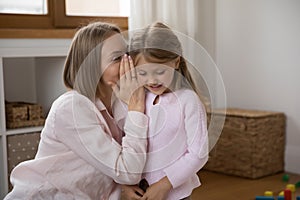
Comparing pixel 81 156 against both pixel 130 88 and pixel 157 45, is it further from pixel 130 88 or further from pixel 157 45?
pixel 157 45

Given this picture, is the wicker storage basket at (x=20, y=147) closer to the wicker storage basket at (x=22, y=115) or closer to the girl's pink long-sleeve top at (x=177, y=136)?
the wicker storage basket at (x=22, y=115)

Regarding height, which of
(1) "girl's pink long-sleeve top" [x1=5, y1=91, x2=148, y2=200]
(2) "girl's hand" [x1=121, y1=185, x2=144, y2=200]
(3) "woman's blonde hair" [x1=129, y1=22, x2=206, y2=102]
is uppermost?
(3) "woman's blonde hair" [x1=129, y1=22, x2=206, y2=102]

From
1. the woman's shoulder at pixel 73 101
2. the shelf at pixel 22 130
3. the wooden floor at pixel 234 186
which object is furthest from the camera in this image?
the wooden floor at pixel 234 186

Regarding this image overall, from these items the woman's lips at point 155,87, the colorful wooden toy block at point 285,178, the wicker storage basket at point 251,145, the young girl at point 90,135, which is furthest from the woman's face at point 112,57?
the colorful wooden toy block at point 285,178

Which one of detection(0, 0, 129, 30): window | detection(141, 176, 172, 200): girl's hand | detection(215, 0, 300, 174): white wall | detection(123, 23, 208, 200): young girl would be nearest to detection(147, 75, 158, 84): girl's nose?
detection(123, 23, 208, 200): young girl

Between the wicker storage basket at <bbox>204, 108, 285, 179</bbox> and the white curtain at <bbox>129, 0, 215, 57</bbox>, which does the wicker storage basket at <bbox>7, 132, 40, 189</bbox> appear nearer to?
the white curtain at <bbox>129, 0, 215, 57</bbox>

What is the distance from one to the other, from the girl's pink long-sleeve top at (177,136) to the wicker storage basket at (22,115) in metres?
1.22

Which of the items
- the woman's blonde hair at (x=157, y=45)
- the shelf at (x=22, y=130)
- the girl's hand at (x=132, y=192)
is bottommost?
the shelf at (x=22, y=130)

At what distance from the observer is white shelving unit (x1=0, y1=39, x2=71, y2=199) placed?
2.29 m

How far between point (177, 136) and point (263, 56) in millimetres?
1876

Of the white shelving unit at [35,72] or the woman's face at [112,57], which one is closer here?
the woman's face at [112,57]

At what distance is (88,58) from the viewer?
4.05 ft

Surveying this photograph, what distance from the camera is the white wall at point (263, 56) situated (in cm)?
277

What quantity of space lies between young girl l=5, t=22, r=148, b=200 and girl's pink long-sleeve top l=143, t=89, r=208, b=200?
0.03 meters
